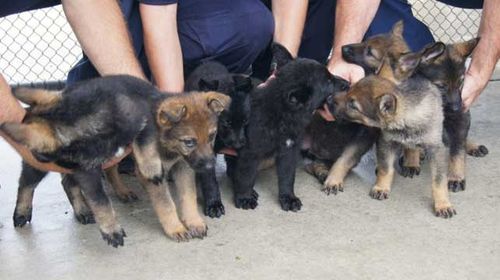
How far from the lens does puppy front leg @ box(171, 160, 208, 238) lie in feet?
13.4

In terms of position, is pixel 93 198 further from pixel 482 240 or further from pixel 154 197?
pixel 482 240

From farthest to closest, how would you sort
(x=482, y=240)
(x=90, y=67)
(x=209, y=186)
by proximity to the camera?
1. (x=90, y=67)
2. (x=209, y=186)
3. (x=482, y=240)

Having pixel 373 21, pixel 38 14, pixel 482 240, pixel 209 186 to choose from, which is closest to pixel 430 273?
pixel 482 240

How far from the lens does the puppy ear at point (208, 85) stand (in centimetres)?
429

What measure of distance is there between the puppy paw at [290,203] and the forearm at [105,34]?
1.13 metres

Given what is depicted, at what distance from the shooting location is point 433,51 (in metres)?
4.20

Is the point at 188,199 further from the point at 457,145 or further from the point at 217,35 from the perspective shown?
the point at 457,145

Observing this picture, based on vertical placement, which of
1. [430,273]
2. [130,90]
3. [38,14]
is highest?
[130,90]

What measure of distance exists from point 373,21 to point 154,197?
2.45 m

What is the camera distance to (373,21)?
5.53 meters

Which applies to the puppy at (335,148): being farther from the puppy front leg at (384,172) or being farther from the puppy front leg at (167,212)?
the puppy front leg at (167,212)

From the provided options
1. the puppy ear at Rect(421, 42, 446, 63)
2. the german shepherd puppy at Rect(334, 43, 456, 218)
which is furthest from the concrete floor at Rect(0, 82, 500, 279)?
the puppy ear at Rect(421, 42, 446, 63)

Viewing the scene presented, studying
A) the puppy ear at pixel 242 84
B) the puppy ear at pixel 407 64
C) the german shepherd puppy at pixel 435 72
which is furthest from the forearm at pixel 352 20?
the puppy ear at pixel 242 84

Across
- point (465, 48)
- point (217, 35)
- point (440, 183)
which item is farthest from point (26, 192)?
point (465, 48)
